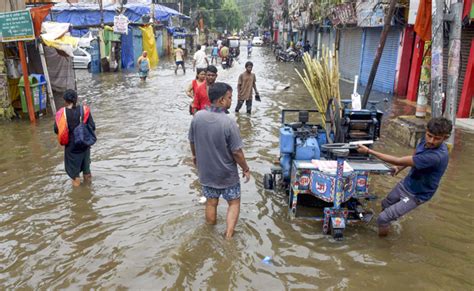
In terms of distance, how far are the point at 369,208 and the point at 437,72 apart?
3.53m

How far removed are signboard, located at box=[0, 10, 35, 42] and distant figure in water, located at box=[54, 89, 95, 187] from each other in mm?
4937

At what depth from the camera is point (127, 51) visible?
25.8 m

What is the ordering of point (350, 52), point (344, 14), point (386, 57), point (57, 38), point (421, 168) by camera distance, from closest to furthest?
point (421, 168) < point (57, 38) < point (386, 57) < point (344, 14) < point (350, 52)

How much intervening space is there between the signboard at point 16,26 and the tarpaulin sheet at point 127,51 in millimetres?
15957

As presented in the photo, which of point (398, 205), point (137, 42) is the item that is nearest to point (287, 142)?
point (398, 205)

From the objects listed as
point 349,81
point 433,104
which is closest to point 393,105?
point 433,104

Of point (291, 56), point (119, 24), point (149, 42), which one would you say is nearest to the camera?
point (119, 24)

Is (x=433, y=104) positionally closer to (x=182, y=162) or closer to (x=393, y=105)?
(x=182, y=162)

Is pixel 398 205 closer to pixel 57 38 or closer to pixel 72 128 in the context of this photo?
pixel 72 128

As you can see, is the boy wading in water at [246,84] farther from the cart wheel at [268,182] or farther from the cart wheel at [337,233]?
the cart wheel at [337,233]

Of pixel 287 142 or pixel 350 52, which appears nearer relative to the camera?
pixel 287 142

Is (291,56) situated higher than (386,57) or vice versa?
(386,57)

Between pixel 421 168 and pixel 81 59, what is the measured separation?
22.1 m

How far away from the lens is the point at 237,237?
15.3 ft
